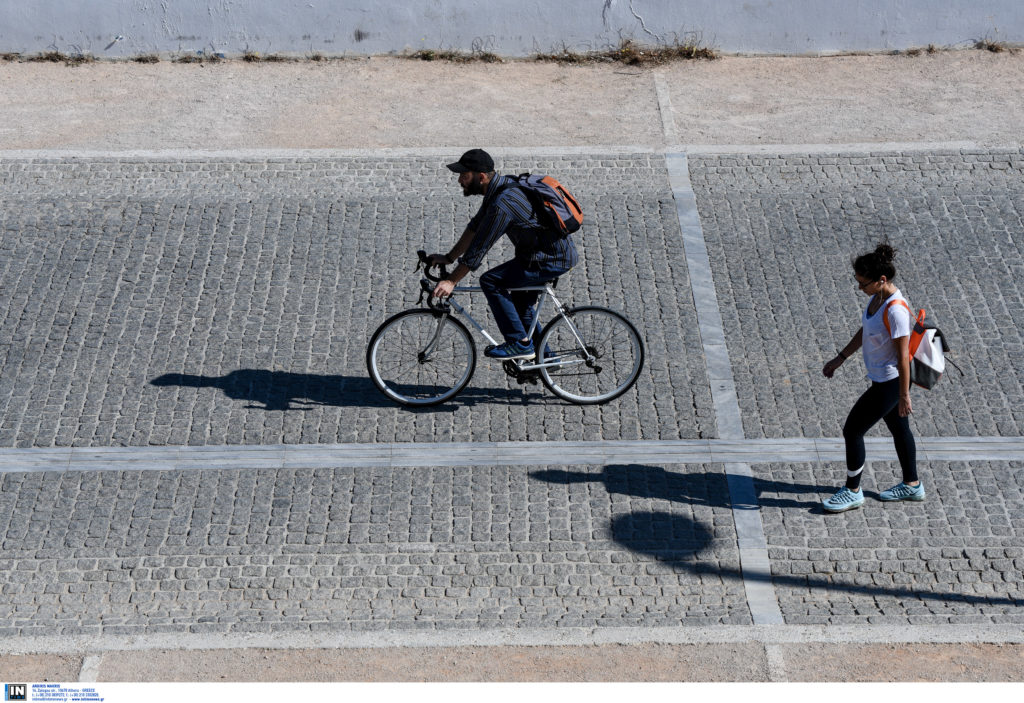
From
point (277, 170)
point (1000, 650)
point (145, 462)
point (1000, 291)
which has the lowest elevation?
point (1000, 650)

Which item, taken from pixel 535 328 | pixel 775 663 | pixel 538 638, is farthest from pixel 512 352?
pixel 775 663

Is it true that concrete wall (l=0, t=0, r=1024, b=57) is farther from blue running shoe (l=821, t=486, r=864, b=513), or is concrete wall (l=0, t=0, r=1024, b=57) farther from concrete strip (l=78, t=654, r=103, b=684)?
concrete strip (l=78, t=654, r=103, b=684)

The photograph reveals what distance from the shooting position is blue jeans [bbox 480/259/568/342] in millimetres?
7297

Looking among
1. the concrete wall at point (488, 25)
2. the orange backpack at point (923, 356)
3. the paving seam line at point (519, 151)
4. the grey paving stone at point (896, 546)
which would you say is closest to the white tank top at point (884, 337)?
the orange backpack at point (923, 356)

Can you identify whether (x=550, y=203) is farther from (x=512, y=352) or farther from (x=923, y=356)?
(x=923, y=356)

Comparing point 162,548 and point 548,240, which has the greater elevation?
point 548,240

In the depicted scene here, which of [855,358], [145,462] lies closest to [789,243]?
[855,358]

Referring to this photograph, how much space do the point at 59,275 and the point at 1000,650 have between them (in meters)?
7.14

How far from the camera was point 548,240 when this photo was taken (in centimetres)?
716

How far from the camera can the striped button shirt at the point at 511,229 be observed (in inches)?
274

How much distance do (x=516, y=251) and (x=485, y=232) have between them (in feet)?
1.13

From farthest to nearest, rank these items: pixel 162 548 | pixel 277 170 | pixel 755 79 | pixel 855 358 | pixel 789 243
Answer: pixel 755 79
pixel 277 170
pixel 789 243
pixel 855 358
pixel 162 548

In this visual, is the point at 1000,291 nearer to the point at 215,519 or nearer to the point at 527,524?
the point at 527,524

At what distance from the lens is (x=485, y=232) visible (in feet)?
22.9
